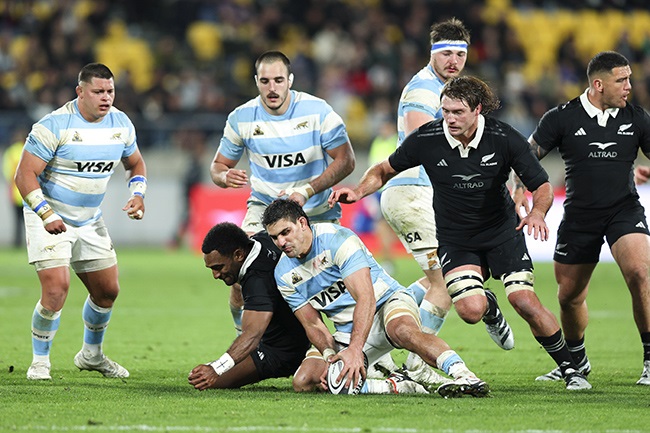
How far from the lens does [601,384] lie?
804cm

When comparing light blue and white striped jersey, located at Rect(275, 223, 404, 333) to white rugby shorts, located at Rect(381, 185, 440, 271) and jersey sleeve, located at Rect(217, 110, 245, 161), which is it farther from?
jersey sleeve, located at Rect(217, 110, 245, 161)

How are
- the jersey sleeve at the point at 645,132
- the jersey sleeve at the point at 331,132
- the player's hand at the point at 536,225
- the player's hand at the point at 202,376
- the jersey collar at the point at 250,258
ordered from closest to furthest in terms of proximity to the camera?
the player's hand at the point at 536,225, the player's hand at the point at 202,376, the jersey collar at the point at 250,258, the jersey sleeve at the point at 645,132, the jersey sleeve at the point at 331,132

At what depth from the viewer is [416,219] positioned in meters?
8.89

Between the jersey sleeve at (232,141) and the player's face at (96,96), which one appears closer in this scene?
the player's face at (96,96)

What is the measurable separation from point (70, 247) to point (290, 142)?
6.22ft

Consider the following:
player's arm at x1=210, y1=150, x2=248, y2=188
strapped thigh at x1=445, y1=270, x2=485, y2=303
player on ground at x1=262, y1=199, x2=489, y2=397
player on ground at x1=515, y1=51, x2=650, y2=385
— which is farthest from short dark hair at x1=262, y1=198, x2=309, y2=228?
player on ground at x1=515, y1=51, x2=650, y2=385

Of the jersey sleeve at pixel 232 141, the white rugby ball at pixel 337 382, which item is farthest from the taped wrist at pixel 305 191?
the white rugby ball at pixel 337 382

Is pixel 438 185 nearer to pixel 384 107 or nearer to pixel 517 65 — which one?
pixel 384 107

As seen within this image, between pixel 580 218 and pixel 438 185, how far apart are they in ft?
3.95

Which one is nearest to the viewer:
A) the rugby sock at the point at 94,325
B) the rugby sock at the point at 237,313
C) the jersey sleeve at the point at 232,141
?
the rugby sock at the point at 94,325

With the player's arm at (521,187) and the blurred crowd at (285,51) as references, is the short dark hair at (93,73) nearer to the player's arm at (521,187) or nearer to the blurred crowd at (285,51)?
the player's arm at (521,187)

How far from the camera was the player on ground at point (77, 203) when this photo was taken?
28.0ft

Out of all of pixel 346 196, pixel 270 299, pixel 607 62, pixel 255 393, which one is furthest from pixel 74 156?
pixel 607 62

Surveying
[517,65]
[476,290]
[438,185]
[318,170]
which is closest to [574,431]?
[476,290]
